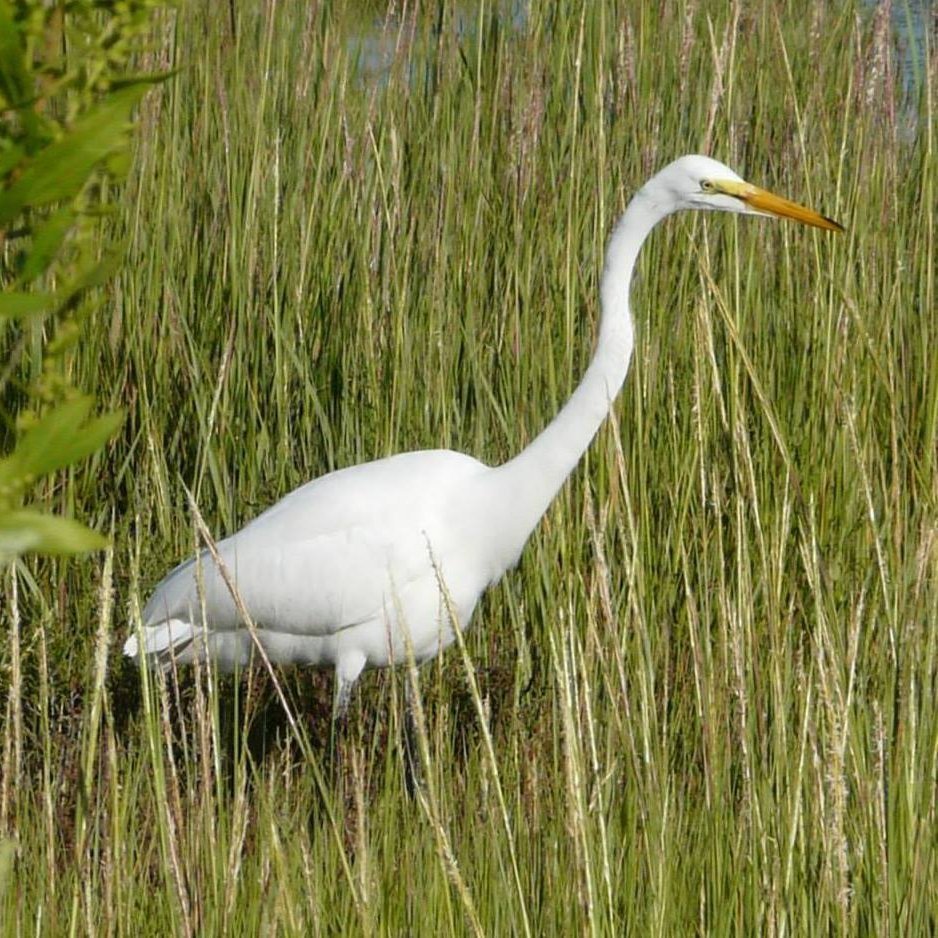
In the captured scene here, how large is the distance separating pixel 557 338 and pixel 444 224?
0.28 metres

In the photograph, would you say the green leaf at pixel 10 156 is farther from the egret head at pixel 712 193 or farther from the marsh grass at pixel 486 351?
the egret head at pixel 712 193

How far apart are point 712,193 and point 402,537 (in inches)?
27.2

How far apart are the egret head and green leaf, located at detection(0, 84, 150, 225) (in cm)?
176

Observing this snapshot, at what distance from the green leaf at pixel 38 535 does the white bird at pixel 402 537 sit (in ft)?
5.63

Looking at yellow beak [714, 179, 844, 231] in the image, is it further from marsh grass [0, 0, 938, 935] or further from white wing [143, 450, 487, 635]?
white wing [143, 450, 487, 635]

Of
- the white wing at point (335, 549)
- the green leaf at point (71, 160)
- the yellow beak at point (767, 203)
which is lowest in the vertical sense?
the white wing at point (335, 549)

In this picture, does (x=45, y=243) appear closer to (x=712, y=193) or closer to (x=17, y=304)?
(x=17, y=304)

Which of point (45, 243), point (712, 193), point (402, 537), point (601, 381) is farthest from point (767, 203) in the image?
point (45, 243)

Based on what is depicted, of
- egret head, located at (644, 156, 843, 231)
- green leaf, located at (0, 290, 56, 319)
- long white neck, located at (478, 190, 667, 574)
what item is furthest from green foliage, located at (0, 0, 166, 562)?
egret head, located at (644, 156, 843, 231)

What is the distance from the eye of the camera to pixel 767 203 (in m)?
2.17

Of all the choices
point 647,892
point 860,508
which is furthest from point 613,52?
point 647,892

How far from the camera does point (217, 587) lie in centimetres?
241

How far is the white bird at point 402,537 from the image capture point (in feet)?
7.07

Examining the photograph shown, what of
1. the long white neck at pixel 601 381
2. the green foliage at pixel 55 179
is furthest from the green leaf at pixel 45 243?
the long white neck at pixel 601 381
